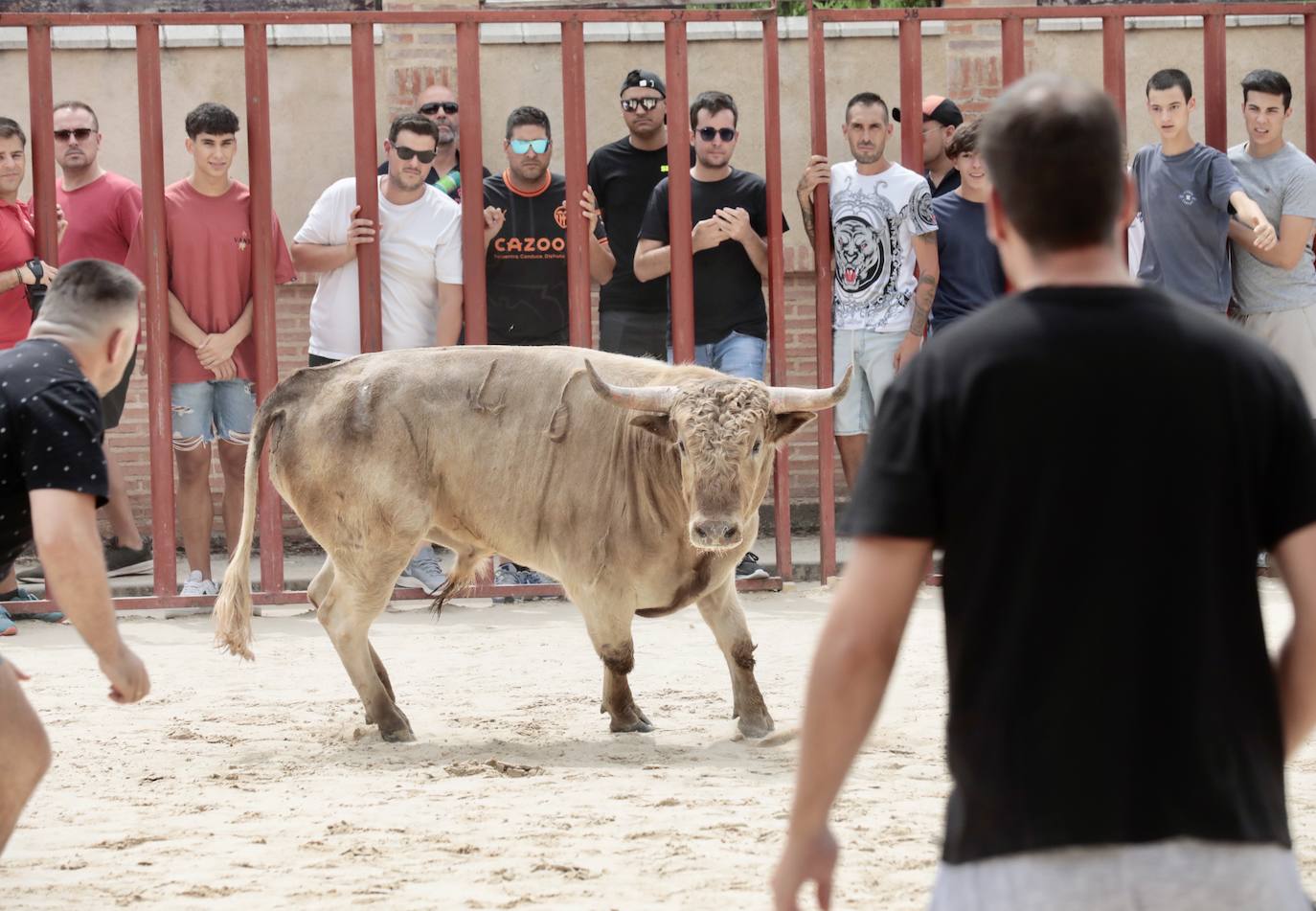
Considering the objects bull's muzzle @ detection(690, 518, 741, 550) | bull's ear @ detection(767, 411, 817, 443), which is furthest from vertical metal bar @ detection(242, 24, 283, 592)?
bull's muzzle @ detection(690, 518, 741, 550)

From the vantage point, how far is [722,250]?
32.1 feet

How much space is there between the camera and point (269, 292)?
31.0 feet

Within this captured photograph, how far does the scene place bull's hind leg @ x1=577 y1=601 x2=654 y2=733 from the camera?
650cm

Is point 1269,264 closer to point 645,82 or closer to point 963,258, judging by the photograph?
point 963,258

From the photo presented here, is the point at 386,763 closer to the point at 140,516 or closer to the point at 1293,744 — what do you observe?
the point at 1293,744

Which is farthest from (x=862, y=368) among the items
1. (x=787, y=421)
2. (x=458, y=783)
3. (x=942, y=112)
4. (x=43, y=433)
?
(x=43, y=433)

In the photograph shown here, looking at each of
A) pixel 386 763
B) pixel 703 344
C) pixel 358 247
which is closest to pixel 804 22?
pixel 703 344

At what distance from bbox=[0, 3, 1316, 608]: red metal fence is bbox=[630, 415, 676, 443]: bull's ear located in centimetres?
260

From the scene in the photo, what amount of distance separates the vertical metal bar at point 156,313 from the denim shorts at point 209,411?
0.09 metres

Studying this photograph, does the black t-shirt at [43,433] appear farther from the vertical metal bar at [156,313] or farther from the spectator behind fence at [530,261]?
the spectator behind fence at [530,261]

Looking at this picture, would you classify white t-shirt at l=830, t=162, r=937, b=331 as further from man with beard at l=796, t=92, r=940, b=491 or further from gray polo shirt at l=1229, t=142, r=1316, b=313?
gray polo shirt at l=1229, t=142, r=1316, b=313

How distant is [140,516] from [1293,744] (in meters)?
10.4

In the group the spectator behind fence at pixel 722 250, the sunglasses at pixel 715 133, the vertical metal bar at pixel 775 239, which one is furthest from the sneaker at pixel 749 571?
the sunglasses at pixel 715 133

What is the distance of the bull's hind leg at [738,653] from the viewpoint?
6.50 metres
